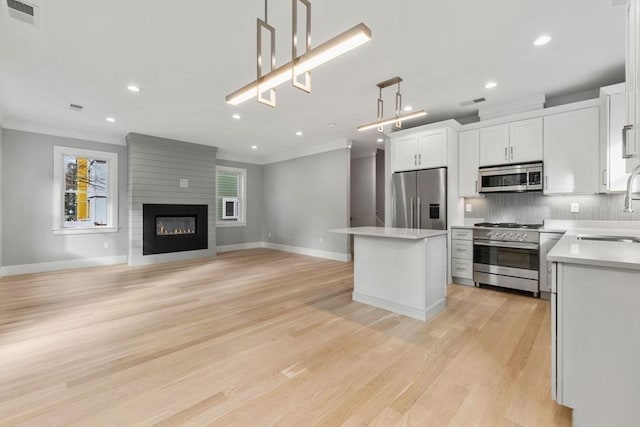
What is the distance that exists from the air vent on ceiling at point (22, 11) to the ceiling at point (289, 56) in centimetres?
6

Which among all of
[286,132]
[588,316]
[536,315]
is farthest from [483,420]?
[286,132]

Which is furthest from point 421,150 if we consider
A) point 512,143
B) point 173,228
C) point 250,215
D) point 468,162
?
point 173,228

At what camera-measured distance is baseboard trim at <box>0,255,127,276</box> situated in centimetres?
487

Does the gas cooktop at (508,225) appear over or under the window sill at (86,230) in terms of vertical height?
over

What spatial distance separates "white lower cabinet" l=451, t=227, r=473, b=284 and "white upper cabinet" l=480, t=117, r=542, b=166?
43.6 inches

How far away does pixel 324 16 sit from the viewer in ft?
7.36

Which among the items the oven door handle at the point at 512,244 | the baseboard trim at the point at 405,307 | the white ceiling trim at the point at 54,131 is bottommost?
the baseboard trim at the point at 405,307

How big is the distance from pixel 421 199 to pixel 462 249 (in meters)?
0.99

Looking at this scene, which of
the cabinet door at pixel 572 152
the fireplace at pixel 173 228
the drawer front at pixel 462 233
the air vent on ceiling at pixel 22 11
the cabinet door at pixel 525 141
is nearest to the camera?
the air vent on ceiling at pixel 22 11

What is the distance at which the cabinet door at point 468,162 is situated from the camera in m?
4.26

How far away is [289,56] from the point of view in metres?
2.84

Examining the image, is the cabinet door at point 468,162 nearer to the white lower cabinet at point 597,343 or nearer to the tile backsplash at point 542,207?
the tile backsplash at point 542,207

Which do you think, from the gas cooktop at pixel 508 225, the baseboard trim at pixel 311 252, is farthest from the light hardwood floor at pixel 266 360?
the baseboard trim at pixel 311 252

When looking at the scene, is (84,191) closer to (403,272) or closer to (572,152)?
(403,272)
